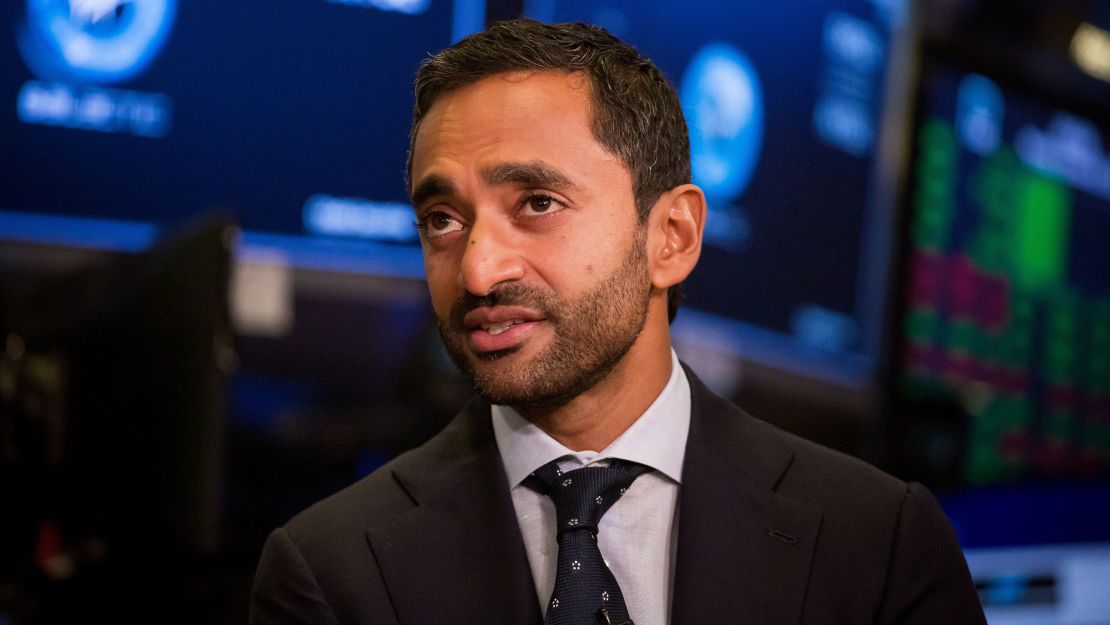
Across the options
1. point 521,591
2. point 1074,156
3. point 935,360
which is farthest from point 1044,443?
point 521,591

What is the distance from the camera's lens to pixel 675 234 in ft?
4.26

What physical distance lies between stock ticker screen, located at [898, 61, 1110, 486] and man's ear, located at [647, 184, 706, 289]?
174 centimetres

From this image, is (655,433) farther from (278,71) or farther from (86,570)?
(278,71)

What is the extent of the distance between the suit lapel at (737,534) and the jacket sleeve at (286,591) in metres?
0.36

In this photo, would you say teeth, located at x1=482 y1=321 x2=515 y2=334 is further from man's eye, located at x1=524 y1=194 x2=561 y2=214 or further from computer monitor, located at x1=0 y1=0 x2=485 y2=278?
computer monitor, located at x1=0 y1=0 x2=485 y2=278

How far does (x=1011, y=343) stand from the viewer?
3225 mm

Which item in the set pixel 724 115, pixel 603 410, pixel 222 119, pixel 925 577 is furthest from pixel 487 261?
pixel 724 115

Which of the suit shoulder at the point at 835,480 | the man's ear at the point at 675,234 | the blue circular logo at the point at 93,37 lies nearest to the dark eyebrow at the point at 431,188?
the man's ear at the point at 675,234

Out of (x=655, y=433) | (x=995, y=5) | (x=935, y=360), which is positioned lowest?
(x=935, y=360)

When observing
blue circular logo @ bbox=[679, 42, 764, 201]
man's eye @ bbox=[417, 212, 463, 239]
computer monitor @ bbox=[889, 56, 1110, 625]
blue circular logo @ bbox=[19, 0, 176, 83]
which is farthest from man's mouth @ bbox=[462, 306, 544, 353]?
computer monitor @ bbox=[889, 56, 1110, 625]

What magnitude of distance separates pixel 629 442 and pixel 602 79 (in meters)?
0.39

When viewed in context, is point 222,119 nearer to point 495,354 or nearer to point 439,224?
point 439,224

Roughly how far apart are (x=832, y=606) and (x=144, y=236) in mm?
1454

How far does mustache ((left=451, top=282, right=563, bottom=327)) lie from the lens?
1.15 metres
